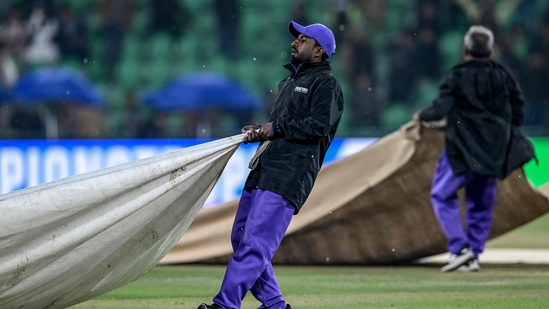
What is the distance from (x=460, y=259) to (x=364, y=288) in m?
1.34

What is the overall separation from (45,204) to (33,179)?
27.3ft

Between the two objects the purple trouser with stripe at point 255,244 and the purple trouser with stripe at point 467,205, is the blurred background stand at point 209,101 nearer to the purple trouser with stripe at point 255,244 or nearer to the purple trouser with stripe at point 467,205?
the purple trouser with stripe at point 467,205

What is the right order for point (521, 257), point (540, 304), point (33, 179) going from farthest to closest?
point (33, 179)
point (521, 257)
point (540, 304)

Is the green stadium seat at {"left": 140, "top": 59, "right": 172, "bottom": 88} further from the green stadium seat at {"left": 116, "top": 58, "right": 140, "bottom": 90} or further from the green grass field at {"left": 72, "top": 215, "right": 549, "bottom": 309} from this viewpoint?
the green grass field at {"left": 72, "top": 215, "right": 549, "bottom": 309}

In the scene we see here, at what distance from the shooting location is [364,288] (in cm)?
731

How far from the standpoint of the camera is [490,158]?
8.27 m

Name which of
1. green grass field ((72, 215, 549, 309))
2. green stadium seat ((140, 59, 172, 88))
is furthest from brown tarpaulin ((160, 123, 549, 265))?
green stadium seat ((140, 59, 172, 88))

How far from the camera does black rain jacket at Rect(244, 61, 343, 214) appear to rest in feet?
16.7

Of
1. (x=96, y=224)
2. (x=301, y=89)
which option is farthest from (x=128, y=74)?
(x=96, y=224)

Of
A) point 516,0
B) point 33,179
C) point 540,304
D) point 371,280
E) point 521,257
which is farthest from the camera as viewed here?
point 516,0

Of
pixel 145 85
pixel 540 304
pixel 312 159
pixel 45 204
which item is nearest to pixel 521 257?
pixel 540 304

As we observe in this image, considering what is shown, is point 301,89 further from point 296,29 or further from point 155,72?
point 155,72

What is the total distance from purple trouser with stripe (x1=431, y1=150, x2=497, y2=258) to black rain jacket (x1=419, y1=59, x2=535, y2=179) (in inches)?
6.0

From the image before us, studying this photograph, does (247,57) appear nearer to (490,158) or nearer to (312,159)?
(490,158)
